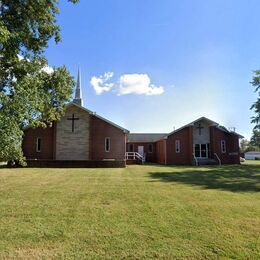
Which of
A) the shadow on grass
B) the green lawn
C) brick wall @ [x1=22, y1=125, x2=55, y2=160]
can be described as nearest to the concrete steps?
the shadow on grass

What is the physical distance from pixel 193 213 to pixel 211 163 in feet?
83.7

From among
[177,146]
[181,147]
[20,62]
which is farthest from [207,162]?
[20,62]

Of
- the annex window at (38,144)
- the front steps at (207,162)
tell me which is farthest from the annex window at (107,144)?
the front steps at (207,162)

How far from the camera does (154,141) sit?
134ft

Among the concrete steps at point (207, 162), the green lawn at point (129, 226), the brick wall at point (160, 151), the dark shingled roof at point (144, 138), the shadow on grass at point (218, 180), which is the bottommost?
the green lawn at point (129, 226)

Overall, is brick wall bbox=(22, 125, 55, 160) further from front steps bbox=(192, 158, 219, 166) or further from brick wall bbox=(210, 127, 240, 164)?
brick wall bbox=(210, 127, 240, 164)

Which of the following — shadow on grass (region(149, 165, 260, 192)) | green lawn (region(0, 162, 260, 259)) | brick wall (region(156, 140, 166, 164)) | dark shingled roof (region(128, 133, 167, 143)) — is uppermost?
dark shingled roof (region(128, 133, 167, 143))

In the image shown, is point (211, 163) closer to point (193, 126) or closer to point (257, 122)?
point (193, 126)

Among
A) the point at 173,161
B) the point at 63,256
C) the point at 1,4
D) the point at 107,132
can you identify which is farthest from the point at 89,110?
the point at 63,256

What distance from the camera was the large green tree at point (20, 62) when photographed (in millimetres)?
10148

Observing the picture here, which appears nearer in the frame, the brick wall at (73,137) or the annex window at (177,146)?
the brick wall at (73,137)

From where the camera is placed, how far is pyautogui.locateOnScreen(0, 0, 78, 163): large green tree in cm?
1015

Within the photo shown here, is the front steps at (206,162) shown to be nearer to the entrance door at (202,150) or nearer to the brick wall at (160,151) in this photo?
the entrance door at (202,150)

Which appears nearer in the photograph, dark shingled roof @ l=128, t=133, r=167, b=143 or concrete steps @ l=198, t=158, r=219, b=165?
concrete steps @ l=198, t=158, r=219, b=165
